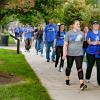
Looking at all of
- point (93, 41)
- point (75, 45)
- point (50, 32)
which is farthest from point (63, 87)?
point (50, 32)

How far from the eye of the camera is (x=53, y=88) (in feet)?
39.8

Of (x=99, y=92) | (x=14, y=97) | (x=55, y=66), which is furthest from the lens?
(x=55, y=66)

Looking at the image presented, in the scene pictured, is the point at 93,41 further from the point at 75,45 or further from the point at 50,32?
the point at 50,32

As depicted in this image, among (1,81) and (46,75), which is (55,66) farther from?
(1,81)

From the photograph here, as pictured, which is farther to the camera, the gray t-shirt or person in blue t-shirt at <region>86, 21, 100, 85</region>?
person in blue t-shirt at <region>86, 21, 100, 85</region>

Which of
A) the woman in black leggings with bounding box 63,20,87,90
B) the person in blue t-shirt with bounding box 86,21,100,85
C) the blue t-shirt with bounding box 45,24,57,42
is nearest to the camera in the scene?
the woman in black leggings with bounding box 63,20,87,90

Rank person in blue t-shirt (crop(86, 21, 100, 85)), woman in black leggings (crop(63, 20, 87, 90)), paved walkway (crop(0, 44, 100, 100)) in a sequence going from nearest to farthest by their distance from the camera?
paved walkway (crop(0, 44, 100, 100))
woman in black leggings (crop(63, 20, 87, 90))
person in blue t-shirt (crop(86, 21, 100, 85))

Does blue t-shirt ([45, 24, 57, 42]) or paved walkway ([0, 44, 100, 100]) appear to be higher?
blue t-shirt ([45, 24, 57, 42])

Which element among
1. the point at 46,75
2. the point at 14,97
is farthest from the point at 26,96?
the point at 46,75

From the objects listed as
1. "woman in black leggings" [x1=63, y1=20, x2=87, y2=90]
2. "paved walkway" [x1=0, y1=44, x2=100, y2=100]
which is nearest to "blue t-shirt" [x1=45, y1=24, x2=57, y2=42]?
"paved walkway" [x1=0, y1=44, x2=100, y2=100]

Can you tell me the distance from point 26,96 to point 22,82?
7.79 feet

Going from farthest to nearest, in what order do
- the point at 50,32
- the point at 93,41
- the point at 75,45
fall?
the point at 50,32 → the point at 93,41 → the point at 75,45

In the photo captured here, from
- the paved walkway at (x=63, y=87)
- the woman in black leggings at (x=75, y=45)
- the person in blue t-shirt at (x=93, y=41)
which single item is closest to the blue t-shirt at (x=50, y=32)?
Result: the paved walkway at (x=63, y=87)

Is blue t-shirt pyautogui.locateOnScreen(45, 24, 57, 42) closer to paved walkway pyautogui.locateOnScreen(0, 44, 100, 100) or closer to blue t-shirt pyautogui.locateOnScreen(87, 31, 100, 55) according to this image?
paved walkway pyautogui.locateOnScreen(0, 44, 100, 100)
